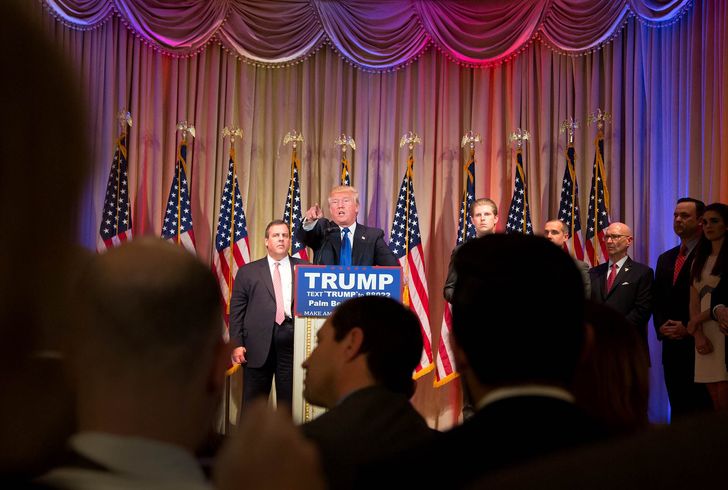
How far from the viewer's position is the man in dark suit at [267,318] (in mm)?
7125

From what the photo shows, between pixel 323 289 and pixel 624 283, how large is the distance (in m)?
2.60

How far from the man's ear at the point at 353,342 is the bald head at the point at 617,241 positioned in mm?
4921

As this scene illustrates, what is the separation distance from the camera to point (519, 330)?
47.8 inches

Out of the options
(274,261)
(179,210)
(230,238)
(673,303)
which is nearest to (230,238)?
(230,238)

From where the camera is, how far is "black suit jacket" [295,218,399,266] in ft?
23.0

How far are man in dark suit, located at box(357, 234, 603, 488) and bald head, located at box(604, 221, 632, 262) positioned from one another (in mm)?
6035

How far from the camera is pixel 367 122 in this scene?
29.2ft

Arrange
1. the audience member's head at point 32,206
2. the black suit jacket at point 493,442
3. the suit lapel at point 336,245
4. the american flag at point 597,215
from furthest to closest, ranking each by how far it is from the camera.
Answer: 1. the american flag at point 597,215
2. the suit lapel at point 336,245
3. the black suit jacket at point 493,442
4. the audience member's head at point 32,206

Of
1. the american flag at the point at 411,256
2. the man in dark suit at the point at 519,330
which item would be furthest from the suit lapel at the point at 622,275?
the man in dark suit at the point at 519,330

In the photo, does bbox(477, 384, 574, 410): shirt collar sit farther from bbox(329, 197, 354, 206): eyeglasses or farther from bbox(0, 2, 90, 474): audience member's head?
bbox(329, 197, 354, 206): eyeglasses

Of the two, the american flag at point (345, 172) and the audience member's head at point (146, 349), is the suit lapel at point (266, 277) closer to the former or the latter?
the american flag at point (345, 172)

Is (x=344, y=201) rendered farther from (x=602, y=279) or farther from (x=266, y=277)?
(x=602, y=279)

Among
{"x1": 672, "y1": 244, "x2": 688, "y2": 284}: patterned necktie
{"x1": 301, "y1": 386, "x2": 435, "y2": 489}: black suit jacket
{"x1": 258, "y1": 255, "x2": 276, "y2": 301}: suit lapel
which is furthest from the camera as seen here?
{"x1": 258, "y1": 255, "x2": 276, "y2": 301}: suit lapel

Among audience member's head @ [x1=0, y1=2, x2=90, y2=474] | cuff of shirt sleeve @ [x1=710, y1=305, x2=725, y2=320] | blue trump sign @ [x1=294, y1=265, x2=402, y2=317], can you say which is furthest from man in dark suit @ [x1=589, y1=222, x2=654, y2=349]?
audience member's head @ [x1=0, y1=2, x2=90, y2=474]
